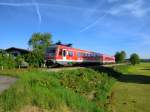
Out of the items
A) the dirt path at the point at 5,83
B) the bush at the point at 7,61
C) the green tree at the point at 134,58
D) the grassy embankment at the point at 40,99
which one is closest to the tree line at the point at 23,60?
the bush at the point at 7,61

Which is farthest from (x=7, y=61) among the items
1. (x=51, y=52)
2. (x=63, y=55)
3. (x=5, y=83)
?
(x=5, y=83)

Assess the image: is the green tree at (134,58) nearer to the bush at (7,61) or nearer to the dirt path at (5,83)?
the bush at (7,61)

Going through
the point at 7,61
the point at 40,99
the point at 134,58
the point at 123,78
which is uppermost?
the point at 134,58

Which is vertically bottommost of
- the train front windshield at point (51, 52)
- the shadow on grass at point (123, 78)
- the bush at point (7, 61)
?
the shadow on grass at point (123, 78)

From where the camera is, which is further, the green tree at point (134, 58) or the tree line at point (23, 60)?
the green tree at point (134, 58)

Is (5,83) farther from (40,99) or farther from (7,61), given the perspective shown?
(7,61)

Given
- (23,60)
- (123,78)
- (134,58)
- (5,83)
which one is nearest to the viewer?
(5,83)

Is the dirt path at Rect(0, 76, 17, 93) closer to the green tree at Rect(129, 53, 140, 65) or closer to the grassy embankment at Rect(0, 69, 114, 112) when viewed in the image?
the grassy embankment at Rect(0, 69, 114, 112)

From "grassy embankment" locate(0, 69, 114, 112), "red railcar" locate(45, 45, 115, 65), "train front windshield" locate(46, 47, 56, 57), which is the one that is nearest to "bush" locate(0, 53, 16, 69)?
"red railcar" locate(45, 45, 115, 65)

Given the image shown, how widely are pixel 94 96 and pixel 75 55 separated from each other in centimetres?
2133

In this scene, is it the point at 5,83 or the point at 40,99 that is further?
the point at 5,83

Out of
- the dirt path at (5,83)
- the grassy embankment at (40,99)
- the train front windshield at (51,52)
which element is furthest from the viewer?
the train front windshield at (51,52)

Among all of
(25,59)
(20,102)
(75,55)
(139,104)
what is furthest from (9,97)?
(75,55)

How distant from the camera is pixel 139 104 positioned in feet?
61.0
